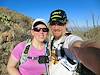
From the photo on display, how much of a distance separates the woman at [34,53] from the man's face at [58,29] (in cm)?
73

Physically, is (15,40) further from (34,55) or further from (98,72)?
(98,72)

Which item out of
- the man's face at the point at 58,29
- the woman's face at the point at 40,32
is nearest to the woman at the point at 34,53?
the woman's face at the point at 40,32

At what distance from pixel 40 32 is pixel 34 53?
0.39 metres

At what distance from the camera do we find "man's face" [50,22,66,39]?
124 inches

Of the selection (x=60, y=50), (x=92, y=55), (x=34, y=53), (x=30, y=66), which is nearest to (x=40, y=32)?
(x=34, y=53)

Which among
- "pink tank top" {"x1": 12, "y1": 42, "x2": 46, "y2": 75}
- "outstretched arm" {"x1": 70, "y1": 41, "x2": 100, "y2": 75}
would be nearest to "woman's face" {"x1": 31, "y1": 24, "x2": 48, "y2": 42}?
"pink tank top" {"x1": 12, "y1": 42, "x2": 46, "y2": 75}

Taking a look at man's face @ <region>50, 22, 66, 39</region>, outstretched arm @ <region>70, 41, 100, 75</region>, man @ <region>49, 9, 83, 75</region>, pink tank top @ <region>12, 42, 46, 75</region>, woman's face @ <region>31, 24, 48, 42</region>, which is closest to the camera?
outstretched arm @ <region>70, 41, 100, 75</region>

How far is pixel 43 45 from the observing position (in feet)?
13.5

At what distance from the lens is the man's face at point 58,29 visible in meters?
3.15

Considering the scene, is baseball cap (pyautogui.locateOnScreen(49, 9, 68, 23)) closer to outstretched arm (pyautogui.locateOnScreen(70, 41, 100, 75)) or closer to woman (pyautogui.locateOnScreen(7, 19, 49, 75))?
woman (pyautogui.locateOnScreen(7, 19, 49, 75))

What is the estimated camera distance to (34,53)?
3893mm

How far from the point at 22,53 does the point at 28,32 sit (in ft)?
24.1

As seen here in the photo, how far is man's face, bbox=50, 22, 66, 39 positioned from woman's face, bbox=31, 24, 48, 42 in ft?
2.66

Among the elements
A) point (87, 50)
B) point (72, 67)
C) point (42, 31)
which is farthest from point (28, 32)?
point (87, 50)
